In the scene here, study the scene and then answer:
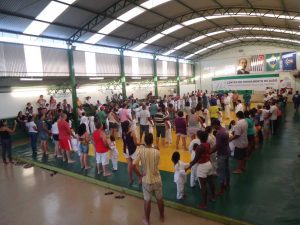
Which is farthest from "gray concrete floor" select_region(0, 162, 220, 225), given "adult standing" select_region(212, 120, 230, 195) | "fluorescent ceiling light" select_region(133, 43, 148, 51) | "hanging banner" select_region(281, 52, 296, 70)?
"hanging banner" select_region(281, 52, 296, 70)

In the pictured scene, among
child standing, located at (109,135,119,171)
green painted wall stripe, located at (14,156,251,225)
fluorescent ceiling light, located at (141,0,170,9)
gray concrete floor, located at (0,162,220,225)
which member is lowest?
gray concrete floor, located at (0,162,220,225)

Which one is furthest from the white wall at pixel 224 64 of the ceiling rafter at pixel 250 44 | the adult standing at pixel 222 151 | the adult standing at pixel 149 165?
the adult standing at pixel 149 165

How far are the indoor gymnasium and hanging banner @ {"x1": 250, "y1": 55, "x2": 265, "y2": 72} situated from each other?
11 cm

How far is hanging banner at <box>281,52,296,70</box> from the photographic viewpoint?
80.6ft

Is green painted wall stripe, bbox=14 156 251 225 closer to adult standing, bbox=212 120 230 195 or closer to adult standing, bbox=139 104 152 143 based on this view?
adult standing, bbox=212 120 230 195

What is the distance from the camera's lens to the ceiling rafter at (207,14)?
48.5 ft

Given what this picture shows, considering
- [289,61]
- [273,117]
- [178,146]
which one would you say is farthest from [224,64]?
[178,146]

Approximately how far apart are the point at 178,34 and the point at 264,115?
13.2 m

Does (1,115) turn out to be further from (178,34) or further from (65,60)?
(178,34)

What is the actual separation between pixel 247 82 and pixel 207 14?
12919 mm

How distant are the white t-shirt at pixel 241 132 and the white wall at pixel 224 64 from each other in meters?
22.8

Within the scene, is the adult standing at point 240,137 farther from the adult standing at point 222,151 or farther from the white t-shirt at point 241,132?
the adult standing at point 222,151

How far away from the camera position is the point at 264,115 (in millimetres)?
9383

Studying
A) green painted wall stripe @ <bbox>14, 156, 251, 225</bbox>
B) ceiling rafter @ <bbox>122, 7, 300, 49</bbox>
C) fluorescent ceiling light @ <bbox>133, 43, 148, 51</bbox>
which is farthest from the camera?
fluorescent ceiling light @ <bbox>133, 43, 148, 51</bbox>
